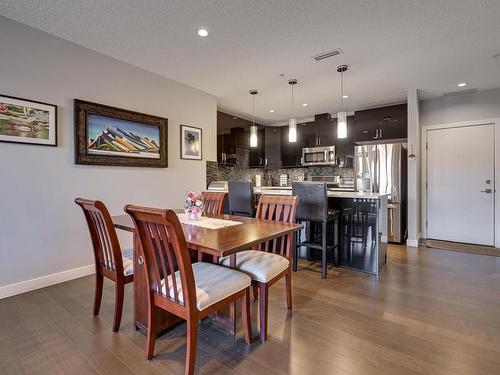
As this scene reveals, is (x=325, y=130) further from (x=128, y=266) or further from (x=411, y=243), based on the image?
(x=128, y=266)

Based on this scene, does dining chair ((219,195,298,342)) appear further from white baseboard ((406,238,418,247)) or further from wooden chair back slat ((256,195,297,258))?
white baseboard ((406,238,418,247))

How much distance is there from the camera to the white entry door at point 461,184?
165 inches

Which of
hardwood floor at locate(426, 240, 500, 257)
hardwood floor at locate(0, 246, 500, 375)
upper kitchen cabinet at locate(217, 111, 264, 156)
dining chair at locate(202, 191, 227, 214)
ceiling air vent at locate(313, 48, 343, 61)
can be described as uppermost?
ceiling air vent at locate(313, 48, 343, 61)

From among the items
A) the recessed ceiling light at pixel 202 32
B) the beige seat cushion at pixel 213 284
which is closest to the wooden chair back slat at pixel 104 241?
the beige seat cushion at pixel 213 284

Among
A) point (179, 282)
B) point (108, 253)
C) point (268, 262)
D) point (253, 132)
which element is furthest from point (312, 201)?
point (108, 253)

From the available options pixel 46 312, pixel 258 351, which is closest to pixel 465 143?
pixel 258 351

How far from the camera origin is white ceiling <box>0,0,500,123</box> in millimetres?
2193

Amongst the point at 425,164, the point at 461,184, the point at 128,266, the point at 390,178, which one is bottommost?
the point at 128,266

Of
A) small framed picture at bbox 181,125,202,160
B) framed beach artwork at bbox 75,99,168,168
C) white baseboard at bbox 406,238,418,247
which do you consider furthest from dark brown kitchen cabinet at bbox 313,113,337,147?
framed beach artwork at bbox 75,99,168,168

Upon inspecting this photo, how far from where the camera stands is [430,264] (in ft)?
11.0

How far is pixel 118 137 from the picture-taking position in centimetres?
321

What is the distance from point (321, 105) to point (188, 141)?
106 inches

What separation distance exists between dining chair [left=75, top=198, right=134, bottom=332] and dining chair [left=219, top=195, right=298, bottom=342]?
2.31 feet

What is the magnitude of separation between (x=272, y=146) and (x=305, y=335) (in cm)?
499
